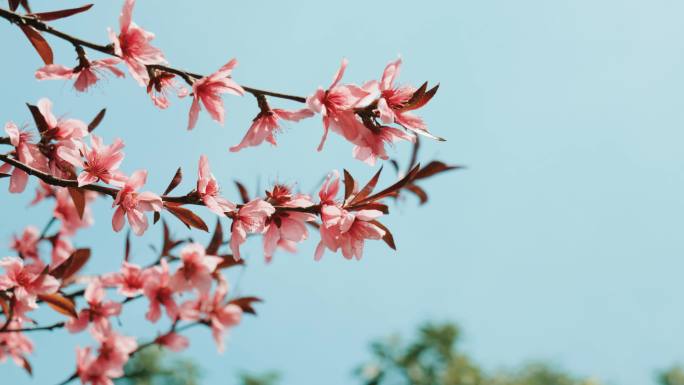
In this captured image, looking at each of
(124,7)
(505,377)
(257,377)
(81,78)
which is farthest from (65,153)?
(257,377)

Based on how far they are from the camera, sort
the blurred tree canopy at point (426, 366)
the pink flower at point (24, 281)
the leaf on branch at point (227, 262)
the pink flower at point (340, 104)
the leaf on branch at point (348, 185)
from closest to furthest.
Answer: the pink flower at point (340, 104) < the leaf on branch at point (348, 185) < the pink flower at point (24, 281) < the leaf on branch at point (227, 262) < the blurred tree canopy at point (426, 366)

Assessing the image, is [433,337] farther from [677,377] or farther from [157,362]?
[157,362]

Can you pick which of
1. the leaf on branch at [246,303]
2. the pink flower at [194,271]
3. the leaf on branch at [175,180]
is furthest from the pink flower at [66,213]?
the leaf on branch at [175,180]

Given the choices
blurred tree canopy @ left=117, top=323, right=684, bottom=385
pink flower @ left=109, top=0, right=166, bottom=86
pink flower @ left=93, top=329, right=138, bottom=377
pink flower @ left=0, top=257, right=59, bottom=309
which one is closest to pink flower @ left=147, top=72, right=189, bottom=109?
pink flower @ left=109, top=0, right=166, bottom=86

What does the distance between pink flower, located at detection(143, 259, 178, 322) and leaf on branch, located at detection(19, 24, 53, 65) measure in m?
0.65

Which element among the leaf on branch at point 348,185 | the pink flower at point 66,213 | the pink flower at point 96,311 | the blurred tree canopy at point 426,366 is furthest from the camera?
the blurred tree canopy at point 426,366

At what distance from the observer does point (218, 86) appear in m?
1.37

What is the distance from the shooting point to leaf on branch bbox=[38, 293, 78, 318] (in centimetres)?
165

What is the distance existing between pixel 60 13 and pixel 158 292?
0.81m

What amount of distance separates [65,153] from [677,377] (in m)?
17.9

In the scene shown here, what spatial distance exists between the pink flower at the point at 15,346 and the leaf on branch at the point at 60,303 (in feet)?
1.93

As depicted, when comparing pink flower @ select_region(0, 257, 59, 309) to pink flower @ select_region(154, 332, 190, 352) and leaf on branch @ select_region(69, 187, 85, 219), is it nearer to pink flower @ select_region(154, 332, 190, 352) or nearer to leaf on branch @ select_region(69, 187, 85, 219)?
leaf on branch @ select_region(69, 187, 85, 219)

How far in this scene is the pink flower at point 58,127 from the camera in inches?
57.8

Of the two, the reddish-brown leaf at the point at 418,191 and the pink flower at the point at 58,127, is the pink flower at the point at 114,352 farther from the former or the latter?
the reddish-brown leaf at the point at 418,191
